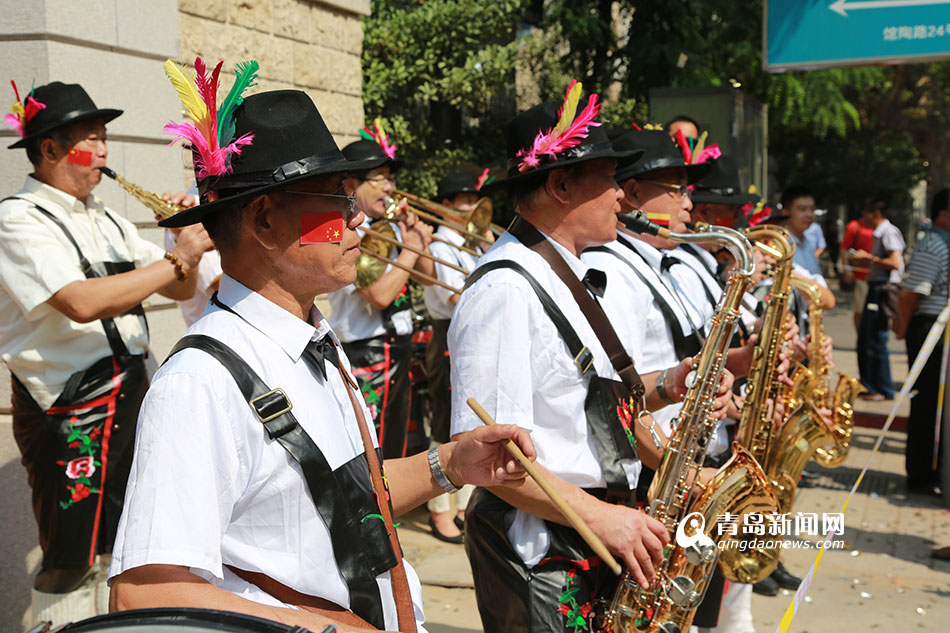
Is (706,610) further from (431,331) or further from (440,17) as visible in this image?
(440,17)

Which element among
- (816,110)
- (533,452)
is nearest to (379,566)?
(533,452)

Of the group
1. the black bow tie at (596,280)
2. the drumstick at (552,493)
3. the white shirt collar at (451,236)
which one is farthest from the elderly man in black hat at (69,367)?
the white shirt collar at (451,236)

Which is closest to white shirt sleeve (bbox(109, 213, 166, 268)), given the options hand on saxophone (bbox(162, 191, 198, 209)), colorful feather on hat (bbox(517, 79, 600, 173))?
hand on saxophone (bbox(162, 191, 198, 209))

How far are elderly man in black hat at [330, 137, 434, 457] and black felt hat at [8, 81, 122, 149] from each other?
186 cm

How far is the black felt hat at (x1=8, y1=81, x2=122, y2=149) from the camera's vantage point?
3693mm

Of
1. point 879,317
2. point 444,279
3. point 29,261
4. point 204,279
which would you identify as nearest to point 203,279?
point 204,279

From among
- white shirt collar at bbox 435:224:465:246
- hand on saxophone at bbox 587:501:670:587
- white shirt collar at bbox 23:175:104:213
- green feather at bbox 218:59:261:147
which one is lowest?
hand on saxophone at bbox 587:501:670:587

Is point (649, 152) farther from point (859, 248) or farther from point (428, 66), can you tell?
point (859, 248)

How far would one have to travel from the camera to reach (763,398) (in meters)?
4.45

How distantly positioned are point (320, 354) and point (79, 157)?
2378 mm

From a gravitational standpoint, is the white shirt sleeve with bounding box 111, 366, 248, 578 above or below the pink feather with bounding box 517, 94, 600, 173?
below

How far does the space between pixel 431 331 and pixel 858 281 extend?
701 centimetres

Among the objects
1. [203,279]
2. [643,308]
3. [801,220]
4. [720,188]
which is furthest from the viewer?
[801,220]

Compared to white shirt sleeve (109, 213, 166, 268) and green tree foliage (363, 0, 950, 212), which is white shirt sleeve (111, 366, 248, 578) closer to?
white shirt sleeve (109, 213, 166, 268)
